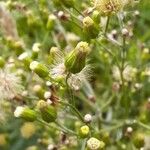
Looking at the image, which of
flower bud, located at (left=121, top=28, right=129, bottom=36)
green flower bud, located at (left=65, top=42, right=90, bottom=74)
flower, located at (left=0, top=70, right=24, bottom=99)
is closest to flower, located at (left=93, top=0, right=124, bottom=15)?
flower bud, located at (left=121, top=28, right=129, bottom=36)

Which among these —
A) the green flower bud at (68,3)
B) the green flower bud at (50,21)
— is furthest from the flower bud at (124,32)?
the green flower bud at (50,21)

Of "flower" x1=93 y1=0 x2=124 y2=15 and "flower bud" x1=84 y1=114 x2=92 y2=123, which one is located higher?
"flower" x1=93 y1=0 x2=124 y2=15

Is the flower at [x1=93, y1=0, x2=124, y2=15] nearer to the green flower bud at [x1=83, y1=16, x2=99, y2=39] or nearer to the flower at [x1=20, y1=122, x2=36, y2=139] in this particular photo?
the green flower bud at [x1=83, y1=16, x2=99, y2=39]

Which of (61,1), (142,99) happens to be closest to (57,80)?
(61,1)

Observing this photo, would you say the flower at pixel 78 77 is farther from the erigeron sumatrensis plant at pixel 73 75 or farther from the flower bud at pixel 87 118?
the flower bud at pixel 87 118

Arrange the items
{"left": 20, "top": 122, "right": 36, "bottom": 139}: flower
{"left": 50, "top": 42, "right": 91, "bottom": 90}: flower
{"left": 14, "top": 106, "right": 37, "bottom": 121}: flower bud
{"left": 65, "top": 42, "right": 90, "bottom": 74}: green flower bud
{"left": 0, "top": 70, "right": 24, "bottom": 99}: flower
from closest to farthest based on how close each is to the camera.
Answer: {"left": 65, "top": 42, "right": 90, "bottom": 74}: green flower bud → {"left": 50, "top": 42, "right": 91, "bottom": 90}: flower → {"left": 14, "top": 106, "right": 37, "bottom": 121}: flower bud → {"left": 0, "top": 70, "right": 24, "bottom": 99}: flower → {"left": 20, "top": 122, "right": 36, "bottom": 139}: flower

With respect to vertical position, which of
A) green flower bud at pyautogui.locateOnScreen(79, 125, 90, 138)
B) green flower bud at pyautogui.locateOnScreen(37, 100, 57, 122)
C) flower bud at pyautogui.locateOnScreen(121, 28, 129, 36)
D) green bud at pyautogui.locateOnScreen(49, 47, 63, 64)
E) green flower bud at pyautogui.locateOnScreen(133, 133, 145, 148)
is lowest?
green flower bud at pyautogui.locateOnScreen(133, 133, 145, 148)

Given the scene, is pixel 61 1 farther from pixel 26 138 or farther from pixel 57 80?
pixel 26 138

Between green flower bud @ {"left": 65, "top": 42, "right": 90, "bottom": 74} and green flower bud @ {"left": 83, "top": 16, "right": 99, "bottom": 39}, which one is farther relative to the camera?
green flower bud @ {"left": 83, "top": 16, "right": 99, "bottom": 39}
